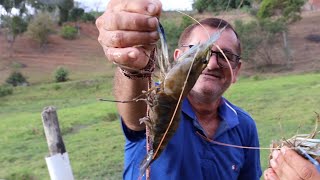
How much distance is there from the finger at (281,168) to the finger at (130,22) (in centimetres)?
108

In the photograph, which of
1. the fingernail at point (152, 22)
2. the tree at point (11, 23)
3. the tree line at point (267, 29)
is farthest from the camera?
the tree at point (11, 23)

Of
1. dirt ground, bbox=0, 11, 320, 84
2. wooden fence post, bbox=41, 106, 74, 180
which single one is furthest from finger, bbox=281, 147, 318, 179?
dirt ground, bbox=0, 11, 320, 84

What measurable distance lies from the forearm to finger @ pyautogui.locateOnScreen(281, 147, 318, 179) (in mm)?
755

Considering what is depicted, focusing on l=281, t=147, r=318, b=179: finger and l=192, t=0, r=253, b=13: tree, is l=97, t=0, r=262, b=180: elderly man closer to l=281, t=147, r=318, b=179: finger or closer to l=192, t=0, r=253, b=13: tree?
l=192, t=0, r=253, b=13: tree

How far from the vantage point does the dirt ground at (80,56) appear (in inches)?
1421

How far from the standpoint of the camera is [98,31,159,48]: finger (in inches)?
76.0

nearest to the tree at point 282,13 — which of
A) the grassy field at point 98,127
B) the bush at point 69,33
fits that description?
the grassy field at point 98,127

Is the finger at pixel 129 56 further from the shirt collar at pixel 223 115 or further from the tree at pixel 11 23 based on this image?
the tree at pixel 11 23

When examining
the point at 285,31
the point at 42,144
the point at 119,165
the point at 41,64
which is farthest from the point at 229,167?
the point at 41,64

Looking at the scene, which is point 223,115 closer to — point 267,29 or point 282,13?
point 267,29

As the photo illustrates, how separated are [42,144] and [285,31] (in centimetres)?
2557

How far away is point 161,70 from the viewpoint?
187cm

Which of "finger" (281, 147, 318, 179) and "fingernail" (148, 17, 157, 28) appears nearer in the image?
"fingernail" (148, 17, 157, 28)

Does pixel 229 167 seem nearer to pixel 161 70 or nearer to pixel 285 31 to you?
pixel 161 70
